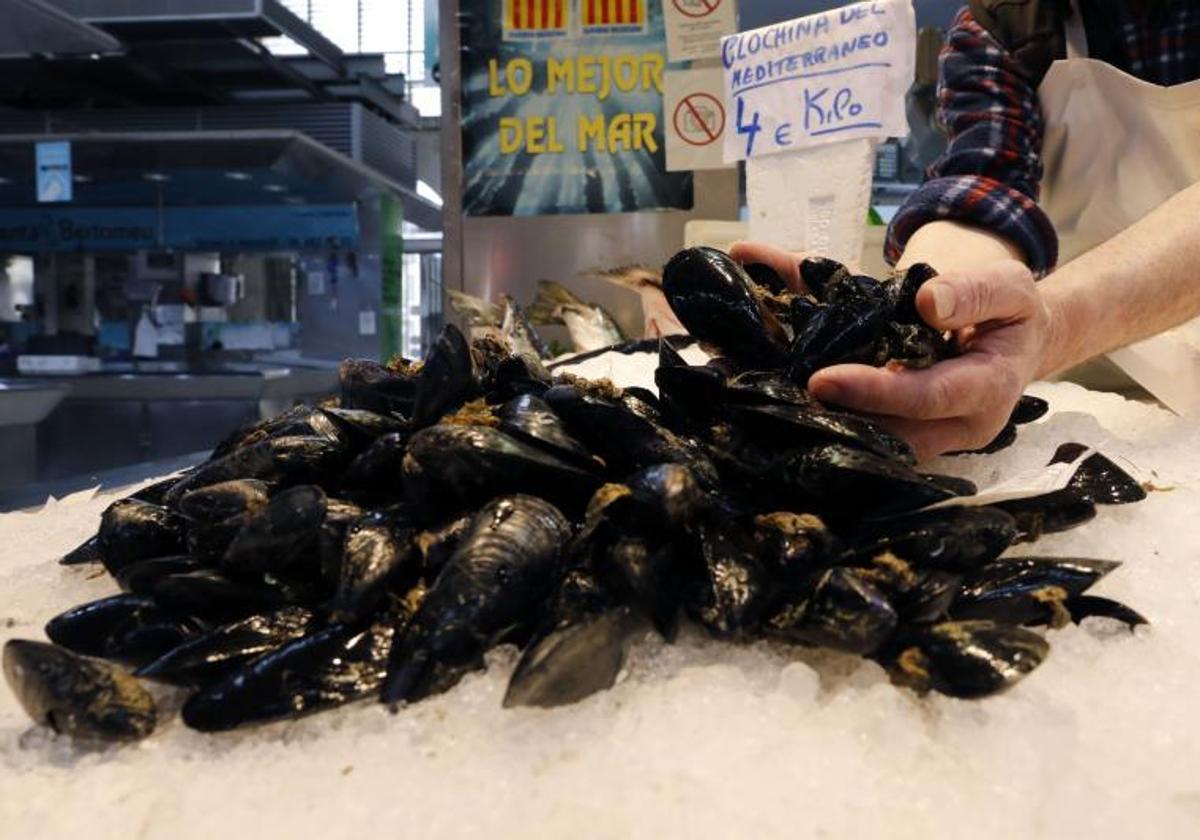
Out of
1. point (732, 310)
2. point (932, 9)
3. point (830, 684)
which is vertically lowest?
point (830, 684)

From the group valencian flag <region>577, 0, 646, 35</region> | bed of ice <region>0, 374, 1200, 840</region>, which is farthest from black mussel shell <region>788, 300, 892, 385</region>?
valencian flag <region>577, 0, 646, 35</region>

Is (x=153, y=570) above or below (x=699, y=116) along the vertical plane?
below

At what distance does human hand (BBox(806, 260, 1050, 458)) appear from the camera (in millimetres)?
1036

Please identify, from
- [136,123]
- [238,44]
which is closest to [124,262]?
[136,123]

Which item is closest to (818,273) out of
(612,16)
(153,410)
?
(612,16)

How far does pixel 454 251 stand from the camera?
3.31 metres

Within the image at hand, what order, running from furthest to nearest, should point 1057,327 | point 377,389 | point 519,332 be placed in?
point 519,332 → point 1057,327 → point 377,389

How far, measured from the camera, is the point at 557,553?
0.83 m

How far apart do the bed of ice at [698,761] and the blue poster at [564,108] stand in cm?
254

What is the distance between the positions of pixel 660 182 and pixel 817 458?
2422 millimetres

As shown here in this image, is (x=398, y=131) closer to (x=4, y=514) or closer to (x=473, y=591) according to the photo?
(x=4, y=514)

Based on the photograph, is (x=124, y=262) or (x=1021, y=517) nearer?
(x=1021, y=517)

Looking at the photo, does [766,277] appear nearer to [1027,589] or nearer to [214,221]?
[1027,589]

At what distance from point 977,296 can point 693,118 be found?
6.99ft
